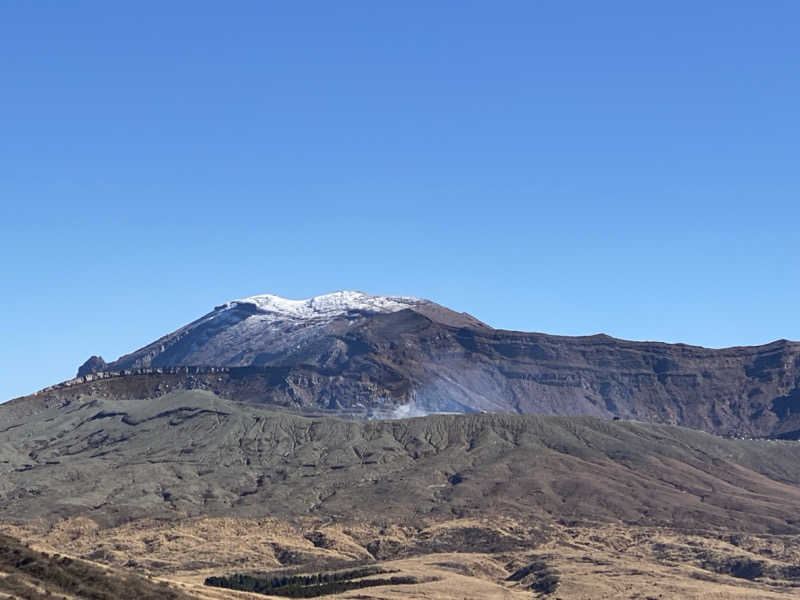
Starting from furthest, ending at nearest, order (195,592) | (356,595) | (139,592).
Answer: (356,595) < (195,592) < (139,592)

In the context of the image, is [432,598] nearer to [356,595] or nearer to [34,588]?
[356,595]

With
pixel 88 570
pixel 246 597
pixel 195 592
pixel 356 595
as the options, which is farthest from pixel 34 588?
pixel 356 595

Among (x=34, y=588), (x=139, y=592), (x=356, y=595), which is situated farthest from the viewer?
(x=356, y=595)

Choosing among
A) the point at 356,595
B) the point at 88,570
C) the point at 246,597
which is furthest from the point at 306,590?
the point at 88,570

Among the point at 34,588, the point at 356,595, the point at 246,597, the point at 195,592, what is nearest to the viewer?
the point at 34,588

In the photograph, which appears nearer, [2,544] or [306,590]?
[2,544]

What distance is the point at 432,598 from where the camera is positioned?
195m

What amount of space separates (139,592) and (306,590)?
79.3 meters

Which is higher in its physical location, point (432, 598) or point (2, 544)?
point (2, 544)

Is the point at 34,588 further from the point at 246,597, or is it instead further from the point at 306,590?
the point at 306,590

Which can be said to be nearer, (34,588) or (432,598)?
(34,588)

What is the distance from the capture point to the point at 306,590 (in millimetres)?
197750

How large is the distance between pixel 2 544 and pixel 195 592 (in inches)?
881

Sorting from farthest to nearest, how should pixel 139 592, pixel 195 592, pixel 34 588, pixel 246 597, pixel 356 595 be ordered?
pixel 356 595 < pixel 246 597 < pixel 195 592 < pixel 139 592 < pixel 34 588
